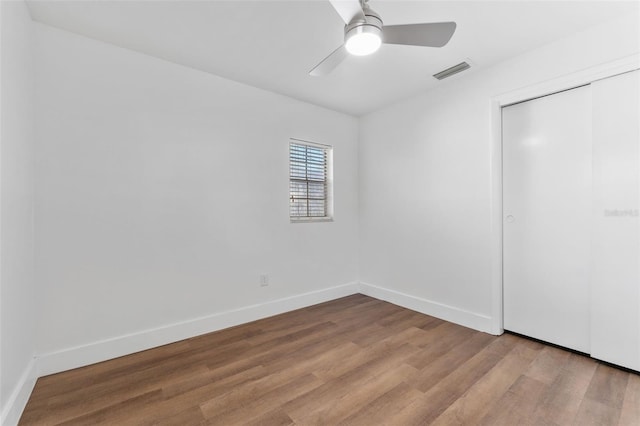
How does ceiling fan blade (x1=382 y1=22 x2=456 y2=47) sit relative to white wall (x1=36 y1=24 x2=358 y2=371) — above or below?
above

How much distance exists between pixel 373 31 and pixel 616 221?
7.57 feet

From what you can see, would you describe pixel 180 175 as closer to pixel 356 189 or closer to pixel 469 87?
pixel 356 189

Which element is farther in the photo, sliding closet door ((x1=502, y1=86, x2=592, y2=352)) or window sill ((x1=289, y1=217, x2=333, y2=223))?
window sill ((x1=289, y1=217, x2=333, y2=223))

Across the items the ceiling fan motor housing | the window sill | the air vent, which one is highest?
the air vent

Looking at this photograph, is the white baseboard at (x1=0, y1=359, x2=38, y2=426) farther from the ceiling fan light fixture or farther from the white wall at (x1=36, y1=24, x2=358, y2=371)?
the ceiling fan light fixture

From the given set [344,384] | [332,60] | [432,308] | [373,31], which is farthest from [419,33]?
[432,308]

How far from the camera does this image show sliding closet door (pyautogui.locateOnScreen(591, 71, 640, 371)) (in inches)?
79.9

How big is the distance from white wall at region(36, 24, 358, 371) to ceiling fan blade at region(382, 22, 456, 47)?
1929mm

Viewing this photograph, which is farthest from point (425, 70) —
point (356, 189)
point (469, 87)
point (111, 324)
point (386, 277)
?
point (111, 324)

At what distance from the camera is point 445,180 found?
10.3 ft

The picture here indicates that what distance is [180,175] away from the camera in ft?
8.81

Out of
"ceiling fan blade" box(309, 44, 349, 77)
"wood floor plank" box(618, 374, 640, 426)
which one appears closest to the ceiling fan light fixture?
"ceiling fan blade" box(309, 44, 349, 77)

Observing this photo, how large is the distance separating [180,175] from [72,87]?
101 centimetres

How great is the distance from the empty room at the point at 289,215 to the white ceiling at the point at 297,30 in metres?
0.02
